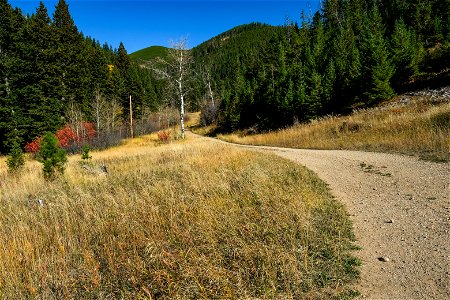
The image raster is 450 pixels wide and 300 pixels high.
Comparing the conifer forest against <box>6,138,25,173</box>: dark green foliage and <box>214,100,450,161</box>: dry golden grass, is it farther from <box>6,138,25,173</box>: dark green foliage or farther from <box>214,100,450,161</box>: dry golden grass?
<box>6,138,25,173</box>: dark green foliage

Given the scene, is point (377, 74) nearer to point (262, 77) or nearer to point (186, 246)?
point (262, 77)

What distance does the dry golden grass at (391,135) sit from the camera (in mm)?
9586

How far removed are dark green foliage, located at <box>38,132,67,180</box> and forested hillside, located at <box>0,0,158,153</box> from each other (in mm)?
21207

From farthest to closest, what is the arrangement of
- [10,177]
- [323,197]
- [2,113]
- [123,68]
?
[123,68]
[2,113]
[10,177]
[323,197]

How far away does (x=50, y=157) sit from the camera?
401 inches

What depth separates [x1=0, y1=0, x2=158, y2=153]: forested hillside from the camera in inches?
1077

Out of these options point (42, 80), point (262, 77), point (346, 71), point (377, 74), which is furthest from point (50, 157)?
point (262, 77)

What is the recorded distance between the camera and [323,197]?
559 cm

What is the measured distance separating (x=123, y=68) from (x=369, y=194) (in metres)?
67.0

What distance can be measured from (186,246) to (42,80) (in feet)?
121

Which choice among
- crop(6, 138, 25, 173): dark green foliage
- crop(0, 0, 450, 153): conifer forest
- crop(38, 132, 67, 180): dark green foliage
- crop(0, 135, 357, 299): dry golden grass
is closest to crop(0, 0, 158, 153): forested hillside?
crop(0, 0, 450, 153): conifer forest

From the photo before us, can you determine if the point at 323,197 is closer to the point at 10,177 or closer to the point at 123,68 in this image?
the point at 10,177

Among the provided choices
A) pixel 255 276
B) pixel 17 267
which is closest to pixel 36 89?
pixel 17 267

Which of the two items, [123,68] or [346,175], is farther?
[123,68]
